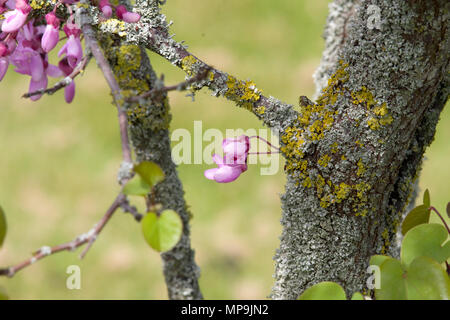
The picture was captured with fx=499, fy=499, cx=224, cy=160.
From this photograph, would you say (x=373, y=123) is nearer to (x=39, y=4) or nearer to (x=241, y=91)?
(x=241, y=91)

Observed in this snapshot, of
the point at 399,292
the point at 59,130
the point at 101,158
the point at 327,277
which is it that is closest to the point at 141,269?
the point at 101,158

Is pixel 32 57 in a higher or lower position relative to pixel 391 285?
higher

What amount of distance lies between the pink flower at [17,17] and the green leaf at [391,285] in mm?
450

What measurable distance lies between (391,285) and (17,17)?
471mm

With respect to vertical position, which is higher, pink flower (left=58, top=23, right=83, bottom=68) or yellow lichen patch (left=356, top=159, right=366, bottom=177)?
pink flower (left=58, top=23, right=83, bottom=68)

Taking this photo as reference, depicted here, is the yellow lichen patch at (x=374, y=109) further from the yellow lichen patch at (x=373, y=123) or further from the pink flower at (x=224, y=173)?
the pink flower at (x=224, y=173)

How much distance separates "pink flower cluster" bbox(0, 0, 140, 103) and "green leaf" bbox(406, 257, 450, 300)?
16.4 inches

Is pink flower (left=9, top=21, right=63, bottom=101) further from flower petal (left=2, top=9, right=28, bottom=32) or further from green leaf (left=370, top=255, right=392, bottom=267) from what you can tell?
green leaf (left=370, top=255, right=392, bottom=267)

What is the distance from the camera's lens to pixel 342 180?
56cm

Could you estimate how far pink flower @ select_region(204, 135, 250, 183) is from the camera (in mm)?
579

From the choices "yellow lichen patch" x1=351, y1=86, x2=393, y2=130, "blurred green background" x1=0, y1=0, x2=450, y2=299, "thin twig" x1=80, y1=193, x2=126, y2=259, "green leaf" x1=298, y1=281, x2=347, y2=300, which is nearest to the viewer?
"thin twig" x1=80, y1=193, x2=126, y2=259

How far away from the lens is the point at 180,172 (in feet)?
6.80

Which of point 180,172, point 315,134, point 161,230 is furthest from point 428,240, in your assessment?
point 180,172

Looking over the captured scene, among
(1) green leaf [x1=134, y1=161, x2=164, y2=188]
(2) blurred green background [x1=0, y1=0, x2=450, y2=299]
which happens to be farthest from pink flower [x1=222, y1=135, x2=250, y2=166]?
(2) blurred green background [x1=0, y1=0, x2=450, y2=299]
